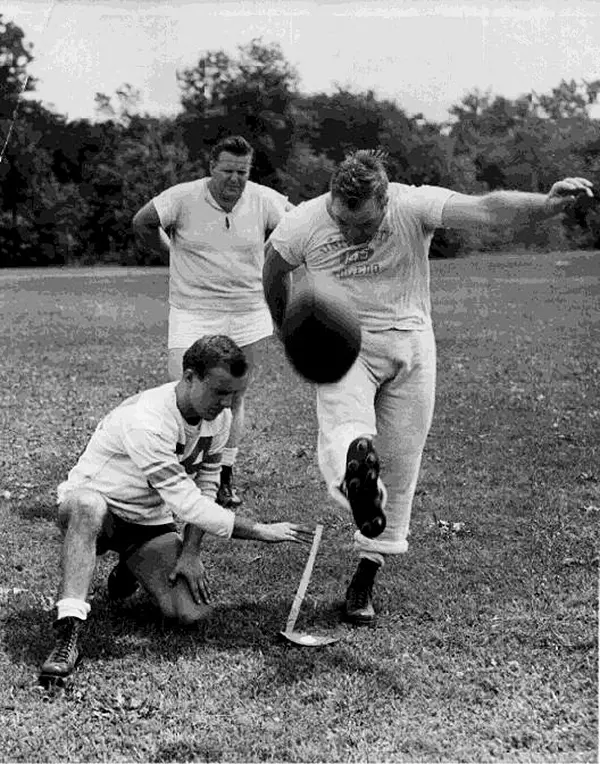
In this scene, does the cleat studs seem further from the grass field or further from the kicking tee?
the grass field

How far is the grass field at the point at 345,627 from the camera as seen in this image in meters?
3.79

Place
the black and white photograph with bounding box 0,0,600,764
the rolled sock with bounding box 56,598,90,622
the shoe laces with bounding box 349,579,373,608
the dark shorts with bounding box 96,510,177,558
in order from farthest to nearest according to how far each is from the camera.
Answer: the shoe laces with bounding box 349,579,373,608, the dark shorts with bounding box 96,510,177,558, the rolled sock with bounding box 56,598,90,622, the black and white photograph with bounding box 0,0,600,764

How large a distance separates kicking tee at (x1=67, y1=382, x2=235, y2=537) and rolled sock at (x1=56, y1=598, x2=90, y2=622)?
0.52 meters

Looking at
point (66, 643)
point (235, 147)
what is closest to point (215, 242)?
point (235, 147)

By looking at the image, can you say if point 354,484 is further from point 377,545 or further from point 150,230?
point 150,230

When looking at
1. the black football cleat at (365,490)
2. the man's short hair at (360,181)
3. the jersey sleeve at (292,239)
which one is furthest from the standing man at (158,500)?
the man's short hair at (360,181)

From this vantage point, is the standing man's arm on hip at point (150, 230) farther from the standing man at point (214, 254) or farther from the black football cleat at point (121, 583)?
the black football cleat at point (121, 583)

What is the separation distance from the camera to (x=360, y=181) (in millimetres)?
4430

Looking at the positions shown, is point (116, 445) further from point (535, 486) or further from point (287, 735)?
point (535, 486)

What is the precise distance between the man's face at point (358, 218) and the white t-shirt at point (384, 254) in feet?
0.15

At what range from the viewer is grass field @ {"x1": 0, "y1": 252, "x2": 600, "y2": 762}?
149 inches

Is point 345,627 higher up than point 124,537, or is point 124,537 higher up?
point 124,537

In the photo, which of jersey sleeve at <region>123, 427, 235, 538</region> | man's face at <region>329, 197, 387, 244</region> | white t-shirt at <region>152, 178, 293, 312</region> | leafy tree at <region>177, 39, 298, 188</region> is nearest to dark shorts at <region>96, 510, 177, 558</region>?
jersey sleeve at <region>123, 427, 235, 538</region>

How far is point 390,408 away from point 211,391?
0.90m
